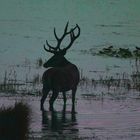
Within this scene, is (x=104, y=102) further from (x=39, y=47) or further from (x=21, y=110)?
(x=39, y=47)

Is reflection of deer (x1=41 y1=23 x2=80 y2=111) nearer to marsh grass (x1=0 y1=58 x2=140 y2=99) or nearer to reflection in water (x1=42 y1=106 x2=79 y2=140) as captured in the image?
reflection in water (x1=42 y1=106 x2=79 y2=140)

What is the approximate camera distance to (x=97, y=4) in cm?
6581

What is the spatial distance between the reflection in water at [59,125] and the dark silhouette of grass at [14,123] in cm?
208

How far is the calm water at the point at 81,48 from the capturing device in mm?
14602

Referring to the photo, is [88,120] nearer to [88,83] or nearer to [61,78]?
[61,78]

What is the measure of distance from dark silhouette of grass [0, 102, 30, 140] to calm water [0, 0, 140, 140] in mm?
1946

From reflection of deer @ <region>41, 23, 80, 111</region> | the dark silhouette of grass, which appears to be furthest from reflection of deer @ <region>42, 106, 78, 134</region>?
the dark silhouette of grass

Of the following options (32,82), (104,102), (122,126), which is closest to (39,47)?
(32,82)

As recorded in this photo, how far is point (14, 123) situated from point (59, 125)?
4067 mm

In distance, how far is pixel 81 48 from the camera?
110 feet

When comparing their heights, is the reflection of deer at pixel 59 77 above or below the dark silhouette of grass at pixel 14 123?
above

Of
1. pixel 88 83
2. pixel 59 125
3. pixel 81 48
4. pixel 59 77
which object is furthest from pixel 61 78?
pixel 81 48

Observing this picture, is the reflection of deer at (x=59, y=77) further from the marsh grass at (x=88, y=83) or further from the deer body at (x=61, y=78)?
the marsh grass at (x=88, y=83)

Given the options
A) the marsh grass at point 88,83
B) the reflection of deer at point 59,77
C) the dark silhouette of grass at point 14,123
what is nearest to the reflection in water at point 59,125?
the reflection of deer at point 59,77
